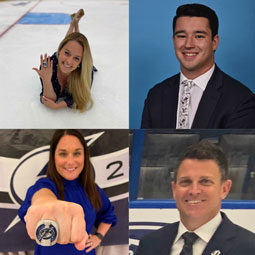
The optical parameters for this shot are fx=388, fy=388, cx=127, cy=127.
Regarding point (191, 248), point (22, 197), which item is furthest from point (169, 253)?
point (22, 197)

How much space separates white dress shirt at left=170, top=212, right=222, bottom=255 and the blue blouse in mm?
350

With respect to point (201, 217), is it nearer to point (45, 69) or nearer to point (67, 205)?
point (67, 205)

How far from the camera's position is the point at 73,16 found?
1.95 metres

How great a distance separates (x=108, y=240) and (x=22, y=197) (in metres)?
0.49

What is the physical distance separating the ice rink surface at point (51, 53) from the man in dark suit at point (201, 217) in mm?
425

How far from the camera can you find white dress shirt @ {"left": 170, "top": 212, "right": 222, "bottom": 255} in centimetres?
203

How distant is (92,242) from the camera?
1974 mm

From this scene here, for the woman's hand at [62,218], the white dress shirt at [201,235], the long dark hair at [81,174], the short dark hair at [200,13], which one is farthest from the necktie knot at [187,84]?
the woman's hand at [62,218]

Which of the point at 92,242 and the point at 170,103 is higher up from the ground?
the point at 170,103

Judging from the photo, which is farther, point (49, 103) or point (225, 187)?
point (225, 187)

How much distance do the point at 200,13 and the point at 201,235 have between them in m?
1.13

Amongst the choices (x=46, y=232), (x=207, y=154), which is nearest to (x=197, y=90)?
(x=207, y=154)

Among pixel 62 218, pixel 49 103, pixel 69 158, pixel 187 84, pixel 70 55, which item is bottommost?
pixel 62 218

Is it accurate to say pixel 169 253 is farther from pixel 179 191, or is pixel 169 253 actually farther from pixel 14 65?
pixel 14 65
